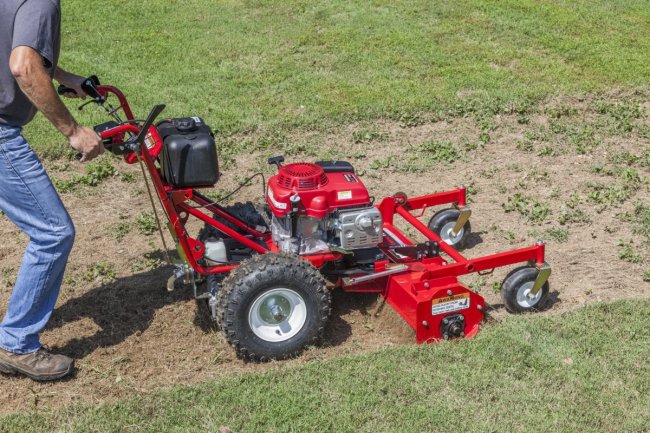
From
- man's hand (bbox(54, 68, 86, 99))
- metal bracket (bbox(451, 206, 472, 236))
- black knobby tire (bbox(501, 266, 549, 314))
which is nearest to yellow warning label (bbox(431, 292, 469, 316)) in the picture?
black knobby tire (bbox(501, 266, 549, 314))

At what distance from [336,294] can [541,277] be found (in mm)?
1453

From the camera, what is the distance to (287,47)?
1182 centimetres

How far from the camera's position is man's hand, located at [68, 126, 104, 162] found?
15.4 ft

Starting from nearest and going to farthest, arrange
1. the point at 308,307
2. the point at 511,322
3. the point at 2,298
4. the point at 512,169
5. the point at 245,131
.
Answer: the point at 308,307 < the point at 511,322 < the point at 2,298 < the point at 512,169 < the point at 245,131

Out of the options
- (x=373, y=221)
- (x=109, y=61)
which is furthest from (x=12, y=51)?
(x=109, y=61)

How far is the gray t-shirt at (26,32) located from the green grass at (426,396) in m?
1.87

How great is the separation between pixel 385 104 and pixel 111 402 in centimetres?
571

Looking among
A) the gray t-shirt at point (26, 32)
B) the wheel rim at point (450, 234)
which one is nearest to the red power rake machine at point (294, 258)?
the gray t-shirt at point (26, 32)

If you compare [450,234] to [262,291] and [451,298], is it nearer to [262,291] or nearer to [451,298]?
[451,298]

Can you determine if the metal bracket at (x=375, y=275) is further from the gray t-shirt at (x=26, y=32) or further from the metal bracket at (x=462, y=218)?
the gray t-shirt at (x=26, y=32)

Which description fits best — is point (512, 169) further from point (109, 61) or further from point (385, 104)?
point (109, 61)

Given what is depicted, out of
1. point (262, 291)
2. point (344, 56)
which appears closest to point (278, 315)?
point (262, 291)

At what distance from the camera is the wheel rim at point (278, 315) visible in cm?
536

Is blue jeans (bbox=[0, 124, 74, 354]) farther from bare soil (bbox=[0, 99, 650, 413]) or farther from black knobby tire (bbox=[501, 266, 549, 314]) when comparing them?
black knobby tire (bbox=[501, 266, 549, 314])
